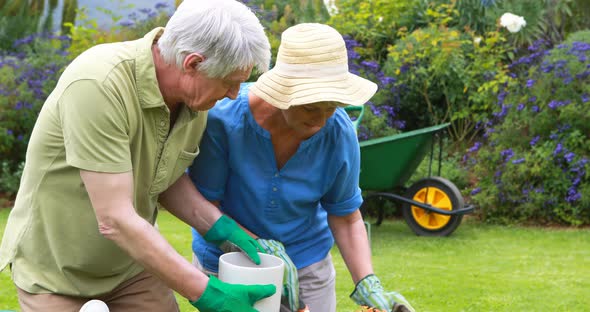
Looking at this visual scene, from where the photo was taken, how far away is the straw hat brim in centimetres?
204

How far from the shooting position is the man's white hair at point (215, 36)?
183 centimetres

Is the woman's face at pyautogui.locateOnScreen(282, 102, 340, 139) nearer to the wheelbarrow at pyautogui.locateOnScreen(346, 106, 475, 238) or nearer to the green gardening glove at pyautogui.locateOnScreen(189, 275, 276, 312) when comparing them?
the green gardening glove at pyautogui.locateOnScreen(189, 275, 276, 312)

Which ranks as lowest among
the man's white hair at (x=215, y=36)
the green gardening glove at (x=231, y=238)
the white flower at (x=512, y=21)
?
the green gardening glove at (x=231, y=238)

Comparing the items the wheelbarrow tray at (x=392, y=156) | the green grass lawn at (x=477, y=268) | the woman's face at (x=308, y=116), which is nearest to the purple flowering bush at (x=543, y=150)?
the green grass lawn at (x=477, y=268)

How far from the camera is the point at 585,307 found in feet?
13.8

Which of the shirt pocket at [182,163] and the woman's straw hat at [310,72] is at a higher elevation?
the woman's straw hat at [310,72]

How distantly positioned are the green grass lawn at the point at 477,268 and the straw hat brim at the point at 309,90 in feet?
7.18

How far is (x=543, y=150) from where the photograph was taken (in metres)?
6.34

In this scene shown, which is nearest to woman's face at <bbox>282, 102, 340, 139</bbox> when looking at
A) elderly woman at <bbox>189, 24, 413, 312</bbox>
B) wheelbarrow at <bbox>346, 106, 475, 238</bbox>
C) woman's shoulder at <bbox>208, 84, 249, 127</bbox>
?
elderly woman at <bbox>189, 24, 413, 312</bbox>

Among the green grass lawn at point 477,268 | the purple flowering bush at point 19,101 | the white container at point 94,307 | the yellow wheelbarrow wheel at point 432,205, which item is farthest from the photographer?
the purple flowering bush at point 19,101

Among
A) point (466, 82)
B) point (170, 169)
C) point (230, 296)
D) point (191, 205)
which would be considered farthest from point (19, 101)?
point (230, 296)

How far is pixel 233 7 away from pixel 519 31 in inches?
263

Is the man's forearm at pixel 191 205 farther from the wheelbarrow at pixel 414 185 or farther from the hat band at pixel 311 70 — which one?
the wheelbarrow at pixel 414 185

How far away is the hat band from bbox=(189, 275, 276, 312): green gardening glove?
1.81ft
